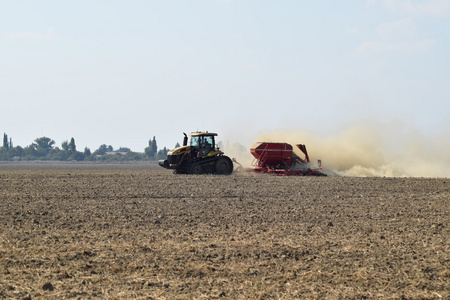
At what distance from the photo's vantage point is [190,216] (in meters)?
16.1

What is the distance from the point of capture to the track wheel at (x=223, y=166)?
36.2 m

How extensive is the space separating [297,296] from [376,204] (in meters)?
11.9

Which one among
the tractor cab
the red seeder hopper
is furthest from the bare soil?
the tractor cab

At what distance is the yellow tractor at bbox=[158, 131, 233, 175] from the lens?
35.8 m

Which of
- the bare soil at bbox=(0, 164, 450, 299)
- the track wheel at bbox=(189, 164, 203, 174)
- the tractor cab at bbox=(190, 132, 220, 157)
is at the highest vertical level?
the tractor cab at bbox=(190, 132, 220, 157)

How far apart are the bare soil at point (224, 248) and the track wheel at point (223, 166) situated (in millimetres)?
15413

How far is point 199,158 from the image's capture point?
1416 inches

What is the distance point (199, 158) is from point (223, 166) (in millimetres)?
1667

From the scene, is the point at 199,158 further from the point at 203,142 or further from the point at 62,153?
the point at 62,153

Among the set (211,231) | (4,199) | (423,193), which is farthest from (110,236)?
(423,193)

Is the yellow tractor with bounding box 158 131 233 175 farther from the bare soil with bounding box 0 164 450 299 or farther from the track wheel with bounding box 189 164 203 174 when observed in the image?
the bare soil with bounding box 0 164 450 299

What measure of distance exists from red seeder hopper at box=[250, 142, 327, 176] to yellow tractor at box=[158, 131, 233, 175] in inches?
82.5

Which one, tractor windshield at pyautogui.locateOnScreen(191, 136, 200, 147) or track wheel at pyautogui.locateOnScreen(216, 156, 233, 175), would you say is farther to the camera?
track wheel at pyautogui.locateOnScreen(216, 156, 233, 175)

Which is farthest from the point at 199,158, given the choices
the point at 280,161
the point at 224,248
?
the point at 224,248
